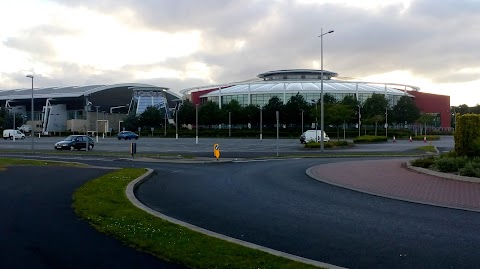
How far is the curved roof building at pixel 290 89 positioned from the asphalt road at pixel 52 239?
92.9m

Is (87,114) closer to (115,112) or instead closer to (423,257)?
(115,112)

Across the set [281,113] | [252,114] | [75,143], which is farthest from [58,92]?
[75,143]

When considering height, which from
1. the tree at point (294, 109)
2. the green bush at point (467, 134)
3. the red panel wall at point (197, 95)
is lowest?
the green bush at point (467, 134)

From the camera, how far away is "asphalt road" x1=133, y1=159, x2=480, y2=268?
22.5 feet

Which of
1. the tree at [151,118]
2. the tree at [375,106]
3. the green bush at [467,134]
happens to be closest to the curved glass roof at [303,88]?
the tree at [375,106]

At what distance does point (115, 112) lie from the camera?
129 metres

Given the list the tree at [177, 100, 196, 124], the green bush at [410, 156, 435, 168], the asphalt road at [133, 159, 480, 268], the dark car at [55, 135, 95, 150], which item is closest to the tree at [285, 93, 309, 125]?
the tree at [177, 100, 196, 124]

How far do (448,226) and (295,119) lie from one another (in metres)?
82.3

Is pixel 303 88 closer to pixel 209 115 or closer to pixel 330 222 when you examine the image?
pixel 209 115

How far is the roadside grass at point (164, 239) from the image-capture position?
6.12m

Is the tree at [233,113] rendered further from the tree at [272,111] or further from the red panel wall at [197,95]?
the red panel wall at [197,95]

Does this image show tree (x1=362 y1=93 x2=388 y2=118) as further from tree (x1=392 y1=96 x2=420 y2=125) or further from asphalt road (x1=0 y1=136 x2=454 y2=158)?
asphalt road (x1=0 y1=136 x2=454 y2=158)

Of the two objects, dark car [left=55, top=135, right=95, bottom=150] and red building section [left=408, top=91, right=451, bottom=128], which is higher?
red building section [left=408, top=91, right=451, bottom=128]

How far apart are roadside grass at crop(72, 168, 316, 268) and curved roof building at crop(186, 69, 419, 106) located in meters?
93.3
